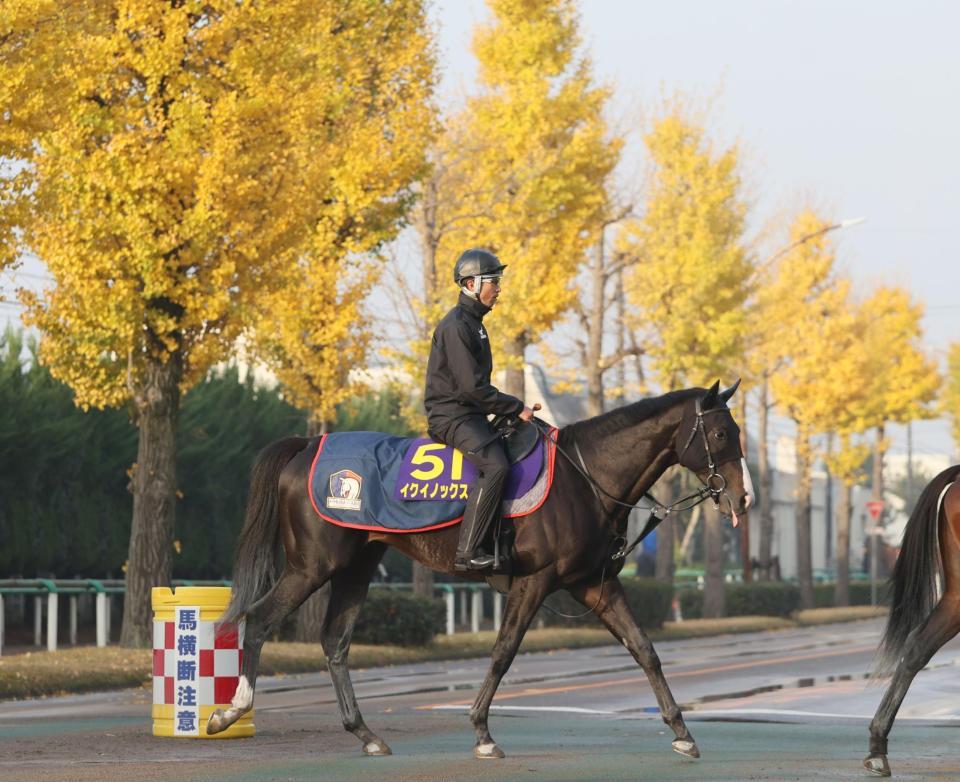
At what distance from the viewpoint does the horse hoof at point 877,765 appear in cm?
978

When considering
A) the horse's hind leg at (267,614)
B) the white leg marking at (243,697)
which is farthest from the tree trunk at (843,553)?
the white leg marking at (243,697)

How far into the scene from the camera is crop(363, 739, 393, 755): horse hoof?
1083cm

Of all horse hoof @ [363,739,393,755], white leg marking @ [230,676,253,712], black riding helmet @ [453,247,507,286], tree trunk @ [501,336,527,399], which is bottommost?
horse hoof @ [363,739,393,755]

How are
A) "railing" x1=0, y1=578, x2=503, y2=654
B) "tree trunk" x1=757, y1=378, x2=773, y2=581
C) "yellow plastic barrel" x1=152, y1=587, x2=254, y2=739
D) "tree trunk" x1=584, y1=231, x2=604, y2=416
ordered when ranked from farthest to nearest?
"tree trunk" x1=757, y1=378, x2=773, y2=581 → "tree trunk" x1=584, y1=231, x2=604, y2=416 → "railing" x1=0, y1=578, x2=503, y2=654 → "yellow plastic barrel" x1=152, y1=587, x2=254, y2=739

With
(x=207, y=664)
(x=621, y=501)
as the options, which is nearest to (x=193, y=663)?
(x=207, y=664)

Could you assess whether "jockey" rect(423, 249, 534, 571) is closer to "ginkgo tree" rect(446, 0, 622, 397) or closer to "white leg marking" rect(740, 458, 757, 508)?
"white leg marking" rect(740, 458, 757, 508)

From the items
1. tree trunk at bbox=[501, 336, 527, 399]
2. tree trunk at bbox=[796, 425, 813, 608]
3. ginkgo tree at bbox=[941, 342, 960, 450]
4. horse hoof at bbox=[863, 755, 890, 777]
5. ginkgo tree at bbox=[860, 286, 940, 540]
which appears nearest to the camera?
horse hoof at bbox=[863, 755, 890, 777]

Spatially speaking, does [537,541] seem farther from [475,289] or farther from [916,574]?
[916,574]

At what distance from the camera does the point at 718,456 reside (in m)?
11.0

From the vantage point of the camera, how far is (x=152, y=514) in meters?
22.5

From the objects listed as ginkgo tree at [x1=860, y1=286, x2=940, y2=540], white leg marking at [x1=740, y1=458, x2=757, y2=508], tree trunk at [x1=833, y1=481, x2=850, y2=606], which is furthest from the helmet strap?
ginkgo tree at [x1=860, y1=286, x2=940, y2=540]

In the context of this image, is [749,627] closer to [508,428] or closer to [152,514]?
[152,514]

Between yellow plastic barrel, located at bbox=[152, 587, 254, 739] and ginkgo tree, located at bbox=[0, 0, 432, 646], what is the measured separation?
26.7 ft

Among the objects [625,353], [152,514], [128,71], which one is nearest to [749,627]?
[625,353]
